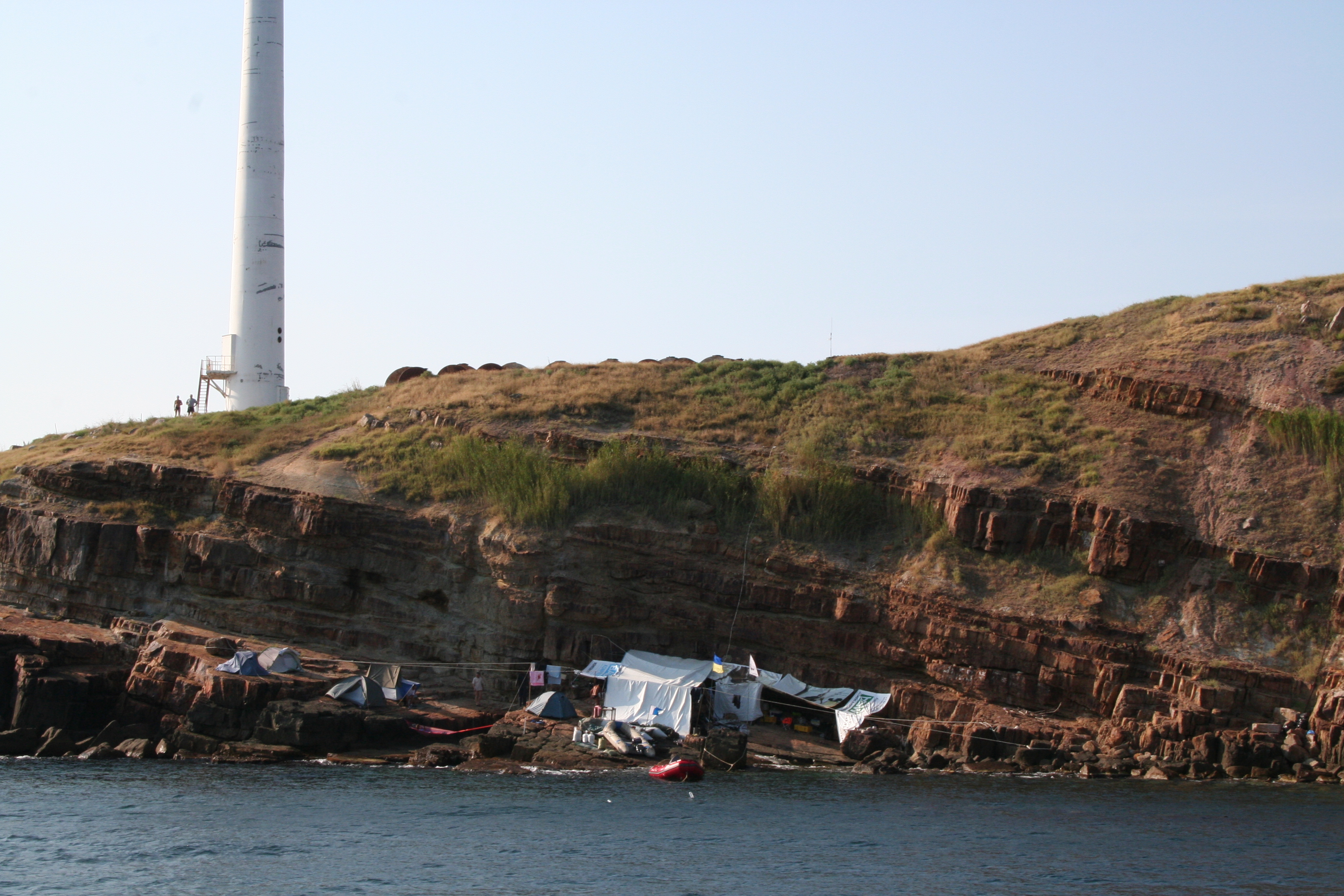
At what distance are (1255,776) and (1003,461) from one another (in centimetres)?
1406

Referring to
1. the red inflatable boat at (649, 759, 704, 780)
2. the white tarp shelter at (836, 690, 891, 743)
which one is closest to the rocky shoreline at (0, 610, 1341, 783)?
the white tarp shelter at (836, 690, 891, 743)

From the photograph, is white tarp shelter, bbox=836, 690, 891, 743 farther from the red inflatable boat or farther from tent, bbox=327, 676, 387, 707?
tent, bbox=327, 676, 387, 707

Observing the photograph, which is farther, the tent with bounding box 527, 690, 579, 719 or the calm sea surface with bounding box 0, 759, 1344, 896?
the tent with bounding box 527, 690, 579, 719

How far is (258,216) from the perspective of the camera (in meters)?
56.3

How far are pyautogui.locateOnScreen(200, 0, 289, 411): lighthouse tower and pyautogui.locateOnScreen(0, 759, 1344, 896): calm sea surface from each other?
2715 cm

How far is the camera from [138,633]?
40.7 metres

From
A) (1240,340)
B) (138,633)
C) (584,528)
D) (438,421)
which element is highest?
(1240,340)

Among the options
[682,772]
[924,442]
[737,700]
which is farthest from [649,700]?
[924,442]

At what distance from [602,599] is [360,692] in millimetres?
8330

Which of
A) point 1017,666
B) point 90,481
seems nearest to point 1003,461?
point 1017,666

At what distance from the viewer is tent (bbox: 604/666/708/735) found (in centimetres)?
3669

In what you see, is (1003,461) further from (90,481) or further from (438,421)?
(90,481)

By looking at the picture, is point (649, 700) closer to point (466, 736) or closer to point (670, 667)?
point (670, 667)

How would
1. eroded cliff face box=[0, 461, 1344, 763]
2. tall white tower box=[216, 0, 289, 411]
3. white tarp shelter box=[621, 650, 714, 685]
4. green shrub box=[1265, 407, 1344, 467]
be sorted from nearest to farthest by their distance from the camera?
eroded cliff face box=[0, 461, 1344, 763] → white tarp shelter box=[621, 650, 714, 685] → green shrub box=[1265, 407, 1344, 467] → tall white tower box=[216, 0, 289, 411]
